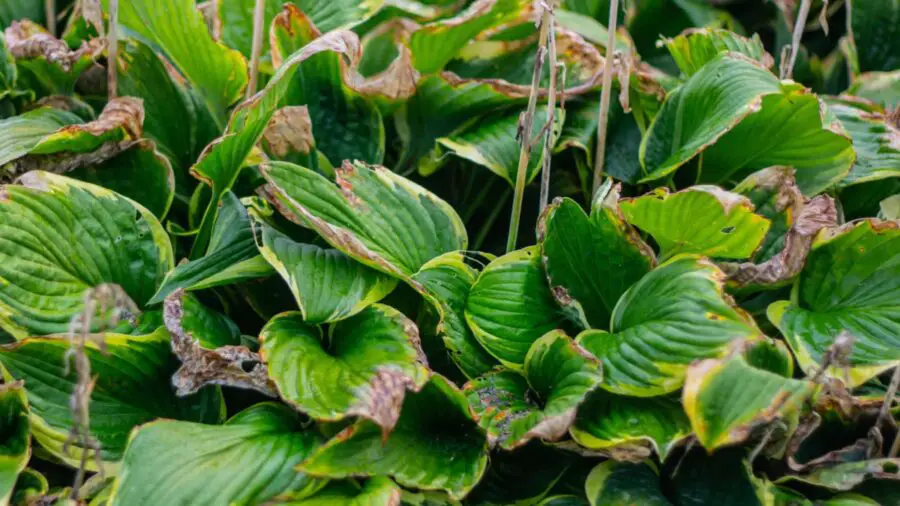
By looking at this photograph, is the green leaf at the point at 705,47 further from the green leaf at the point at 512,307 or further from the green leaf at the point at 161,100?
the green leaf at the point at 161,100

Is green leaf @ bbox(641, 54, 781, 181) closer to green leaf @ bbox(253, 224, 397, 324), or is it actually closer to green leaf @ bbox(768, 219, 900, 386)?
green leaf @ bbox(768, 219, 900, 386)

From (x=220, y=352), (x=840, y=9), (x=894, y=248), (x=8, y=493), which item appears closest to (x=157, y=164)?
(x=220, y=352)

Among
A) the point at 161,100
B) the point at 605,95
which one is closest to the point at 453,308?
the point at 605,95

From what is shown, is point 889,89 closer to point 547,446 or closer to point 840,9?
point 840,9

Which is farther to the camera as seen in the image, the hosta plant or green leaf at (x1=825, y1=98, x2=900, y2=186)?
green leaf at (x1=825, y1=98, x2=900, y2=186)

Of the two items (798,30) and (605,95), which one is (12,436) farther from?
(798,30)

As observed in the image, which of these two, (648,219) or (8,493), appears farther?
(648,219)

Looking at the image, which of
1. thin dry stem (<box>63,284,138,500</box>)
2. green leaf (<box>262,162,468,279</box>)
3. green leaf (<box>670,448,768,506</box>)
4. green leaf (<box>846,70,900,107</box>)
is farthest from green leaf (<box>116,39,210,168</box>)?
green leaf (<box>846,70,900,107</box>)
